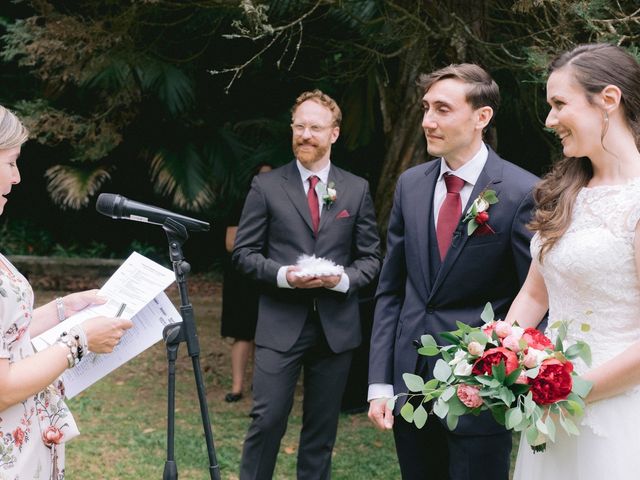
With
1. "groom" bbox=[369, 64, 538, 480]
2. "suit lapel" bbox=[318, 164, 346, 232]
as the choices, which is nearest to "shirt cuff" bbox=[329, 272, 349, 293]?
"suit lapel" bbox=[318, 164, 346, 232]

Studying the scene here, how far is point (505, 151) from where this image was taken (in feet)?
29.8

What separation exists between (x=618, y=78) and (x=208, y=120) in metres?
8.62

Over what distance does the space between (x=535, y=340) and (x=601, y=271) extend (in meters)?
0.33

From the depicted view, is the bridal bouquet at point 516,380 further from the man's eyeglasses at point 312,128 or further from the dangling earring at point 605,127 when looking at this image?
the man's eyeglasses at point 312,128

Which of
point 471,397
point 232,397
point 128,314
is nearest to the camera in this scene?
point 471,397

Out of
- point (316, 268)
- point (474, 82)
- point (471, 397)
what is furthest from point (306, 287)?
point (471, 397)

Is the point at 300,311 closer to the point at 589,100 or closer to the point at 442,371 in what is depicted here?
the point at 442,371

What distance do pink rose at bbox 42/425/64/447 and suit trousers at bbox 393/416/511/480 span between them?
1.38m

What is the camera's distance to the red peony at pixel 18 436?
2.69m

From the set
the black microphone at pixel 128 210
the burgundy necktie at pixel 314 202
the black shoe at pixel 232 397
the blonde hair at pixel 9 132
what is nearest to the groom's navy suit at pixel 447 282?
the black microphone at pixel 128 210

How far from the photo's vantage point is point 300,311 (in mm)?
4684

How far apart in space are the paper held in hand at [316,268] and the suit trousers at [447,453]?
114cm

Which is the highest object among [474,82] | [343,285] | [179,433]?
[474,82]

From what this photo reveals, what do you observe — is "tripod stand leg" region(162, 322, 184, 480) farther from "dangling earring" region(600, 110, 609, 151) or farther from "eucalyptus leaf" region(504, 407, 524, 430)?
"dangling earring" region(600, 110, 609, 151)
